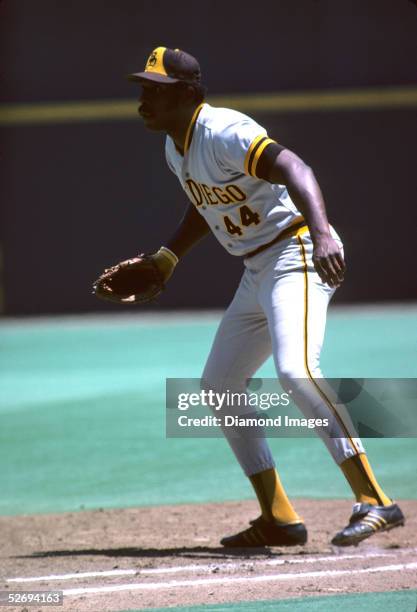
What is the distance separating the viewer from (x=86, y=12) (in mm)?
15875

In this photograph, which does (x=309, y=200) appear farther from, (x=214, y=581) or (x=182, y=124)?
(x=214, y=581)

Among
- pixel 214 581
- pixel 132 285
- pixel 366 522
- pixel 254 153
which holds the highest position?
pixel 254 153

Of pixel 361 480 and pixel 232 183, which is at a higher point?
pixel 232 183

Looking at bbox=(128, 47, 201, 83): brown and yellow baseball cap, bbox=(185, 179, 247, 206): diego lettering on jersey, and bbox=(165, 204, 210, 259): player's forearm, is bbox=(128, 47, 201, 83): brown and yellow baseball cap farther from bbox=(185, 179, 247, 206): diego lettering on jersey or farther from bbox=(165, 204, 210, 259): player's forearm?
bbox=(165, 204, 210, 259): player's forearm

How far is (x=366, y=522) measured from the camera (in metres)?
4.40

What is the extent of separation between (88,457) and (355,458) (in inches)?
121

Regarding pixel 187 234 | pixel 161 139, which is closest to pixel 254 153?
pixel 187 234

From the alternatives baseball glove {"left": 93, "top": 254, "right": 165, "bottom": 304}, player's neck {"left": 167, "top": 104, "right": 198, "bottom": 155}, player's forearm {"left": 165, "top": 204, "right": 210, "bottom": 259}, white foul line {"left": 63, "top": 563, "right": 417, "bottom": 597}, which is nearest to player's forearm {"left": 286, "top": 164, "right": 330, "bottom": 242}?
player's neck {"left": 167, "top": 104, "right": 198, "bottom": 155}

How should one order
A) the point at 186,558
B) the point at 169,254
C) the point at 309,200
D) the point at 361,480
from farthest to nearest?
the point at 169,254, the point at 186,558, the point at 361,480, the point at 309,200

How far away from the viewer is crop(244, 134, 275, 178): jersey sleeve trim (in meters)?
4.56

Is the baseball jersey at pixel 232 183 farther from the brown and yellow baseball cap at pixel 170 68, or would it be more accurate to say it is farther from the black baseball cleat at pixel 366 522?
the black baseball cleat at pixel 366 522

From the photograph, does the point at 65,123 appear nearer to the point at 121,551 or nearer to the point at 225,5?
the point at 225,5

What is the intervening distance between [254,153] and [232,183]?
21cm

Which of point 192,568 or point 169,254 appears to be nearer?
point 192,568
